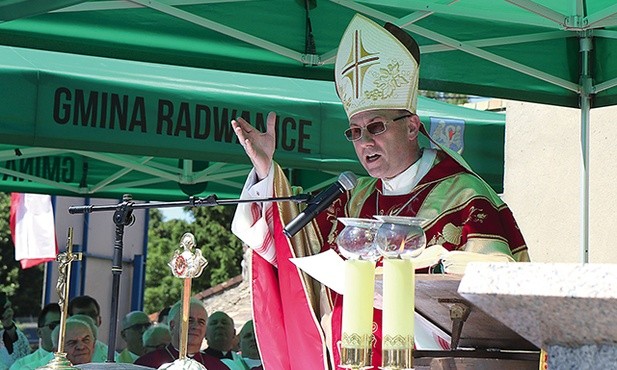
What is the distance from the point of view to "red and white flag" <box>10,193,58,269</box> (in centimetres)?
1099

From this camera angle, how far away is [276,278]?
3.82m

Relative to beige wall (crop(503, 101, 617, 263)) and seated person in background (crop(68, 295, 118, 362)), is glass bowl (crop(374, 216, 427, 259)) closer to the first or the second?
beige wall (crop(503, 101, 617, 263))

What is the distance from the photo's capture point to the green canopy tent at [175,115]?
5129 millimetres

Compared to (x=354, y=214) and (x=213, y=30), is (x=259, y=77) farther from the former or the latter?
(x=354, y=214)

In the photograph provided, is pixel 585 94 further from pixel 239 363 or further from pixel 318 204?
pixel 239 363

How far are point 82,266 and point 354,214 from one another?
26.1 feet

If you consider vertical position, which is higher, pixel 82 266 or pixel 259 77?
pixel 259 77

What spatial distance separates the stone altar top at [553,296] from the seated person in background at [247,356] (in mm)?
6725

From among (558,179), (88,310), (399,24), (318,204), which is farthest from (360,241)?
(88,310)

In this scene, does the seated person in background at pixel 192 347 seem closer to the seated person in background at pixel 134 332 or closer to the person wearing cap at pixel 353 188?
the seated person in background at pixel 134 332

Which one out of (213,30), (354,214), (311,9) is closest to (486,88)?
(311,9)

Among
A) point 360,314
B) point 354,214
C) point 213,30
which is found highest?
point 213,30

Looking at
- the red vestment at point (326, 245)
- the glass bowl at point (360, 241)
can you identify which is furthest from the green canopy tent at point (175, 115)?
the glass bowl at point (360, 241)

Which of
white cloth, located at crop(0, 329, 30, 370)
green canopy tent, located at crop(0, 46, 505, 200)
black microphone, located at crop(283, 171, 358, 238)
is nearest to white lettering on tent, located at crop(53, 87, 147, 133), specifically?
green canopy tent, located at crop(0, 46, 505, 200)
